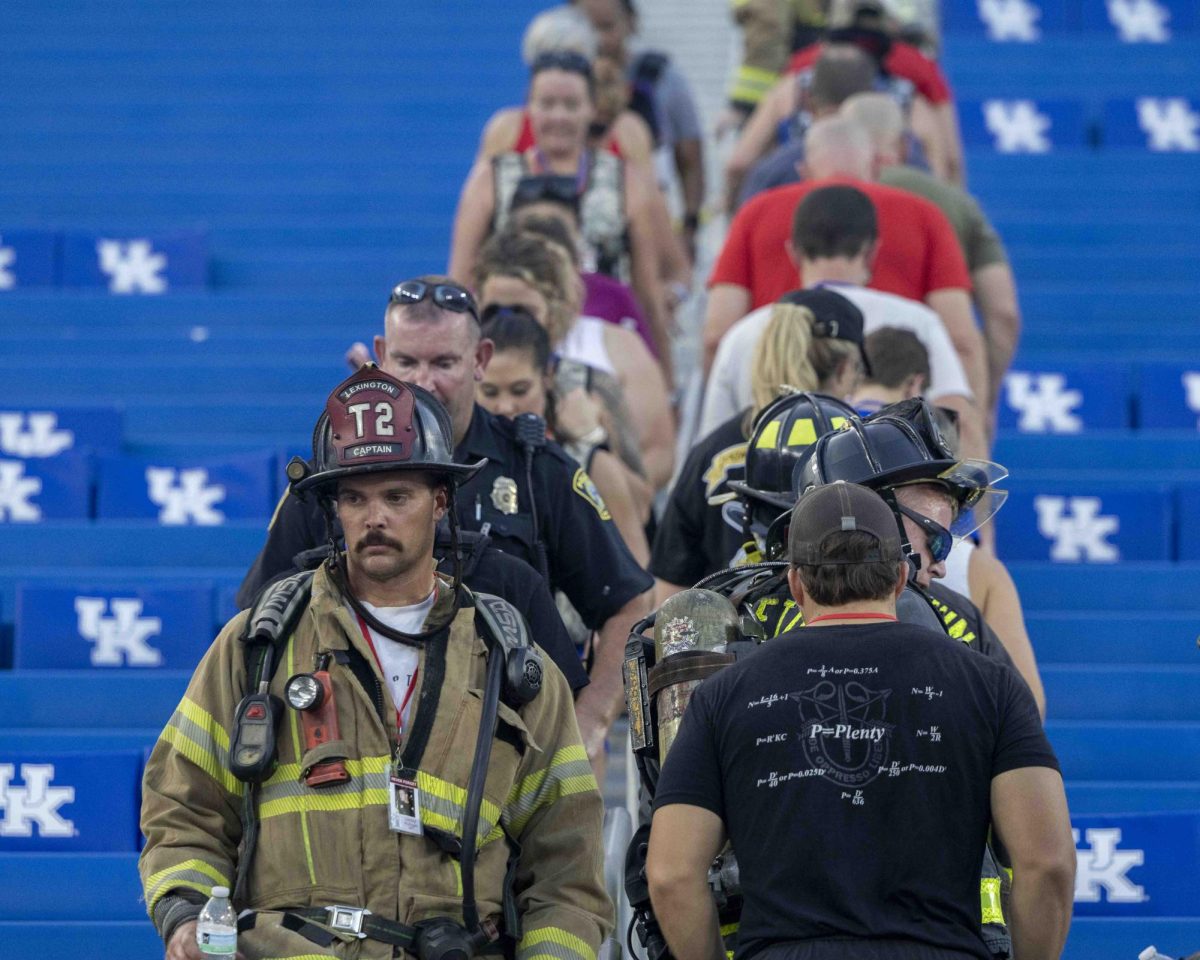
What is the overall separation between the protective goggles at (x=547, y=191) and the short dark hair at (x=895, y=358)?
5.77 feet

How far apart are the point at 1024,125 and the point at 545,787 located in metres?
8.72

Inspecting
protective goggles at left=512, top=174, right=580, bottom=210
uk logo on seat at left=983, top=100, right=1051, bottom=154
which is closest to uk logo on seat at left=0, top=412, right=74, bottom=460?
protective goggles at left=512, top=174, right=580, bottom=210

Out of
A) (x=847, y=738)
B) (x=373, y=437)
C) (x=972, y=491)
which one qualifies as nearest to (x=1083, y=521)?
(x=972, y=491)

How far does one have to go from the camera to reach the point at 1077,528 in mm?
7051

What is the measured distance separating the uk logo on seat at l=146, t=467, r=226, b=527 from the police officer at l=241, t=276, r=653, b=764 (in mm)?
2934

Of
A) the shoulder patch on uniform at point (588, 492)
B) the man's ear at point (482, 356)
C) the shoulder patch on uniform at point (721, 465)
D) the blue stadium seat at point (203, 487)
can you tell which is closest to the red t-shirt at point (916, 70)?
the blue stadium seat at point (203, 487)

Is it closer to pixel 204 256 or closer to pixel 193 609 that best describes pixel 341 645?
pixel 193 609

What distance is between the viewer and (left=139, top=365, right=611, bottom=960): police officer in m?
3.28

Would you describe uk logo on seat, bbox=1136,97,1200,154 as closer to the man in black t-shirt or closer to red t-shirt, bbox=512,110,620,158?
red t-shirt, bbox=512,110,620,158

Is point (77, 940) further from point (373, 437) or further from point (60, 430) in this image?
point (60, 430)

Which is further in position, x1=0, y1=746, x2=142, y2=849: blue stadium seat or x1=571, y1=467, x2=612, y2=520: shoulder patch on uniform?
x1=0, y1=746, x2=142, y2=849: blue stadium seat

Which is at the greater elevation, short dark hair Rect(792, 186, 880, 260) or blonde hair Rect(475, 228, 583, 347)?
short dark hair Rect(792, 186, 880, 260)

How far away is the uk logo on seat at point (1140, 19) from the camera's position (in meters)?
12.8

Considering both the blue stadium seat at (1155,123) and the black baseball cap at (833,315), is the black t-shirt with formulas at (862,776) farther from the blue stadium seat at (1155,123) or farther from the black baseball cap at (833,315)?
the blue stadium seat at (1155,123)
